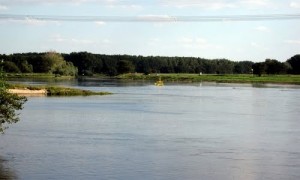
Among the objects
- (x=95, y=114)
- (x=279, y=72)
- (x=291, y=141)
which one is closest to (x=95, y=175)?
(x=291, y=141)

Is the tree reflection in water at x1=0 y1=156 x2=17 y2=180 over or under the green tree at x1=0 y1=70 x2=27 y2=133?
under

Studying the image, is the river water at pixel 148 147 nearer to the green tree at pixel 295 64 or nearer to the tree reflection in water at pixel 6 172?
the tree reflection in water at pixel 6 172

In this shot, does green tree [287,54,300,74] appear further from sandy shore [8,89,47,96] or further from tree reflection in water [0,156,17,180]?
tree reflection in water [0,156,17,180]

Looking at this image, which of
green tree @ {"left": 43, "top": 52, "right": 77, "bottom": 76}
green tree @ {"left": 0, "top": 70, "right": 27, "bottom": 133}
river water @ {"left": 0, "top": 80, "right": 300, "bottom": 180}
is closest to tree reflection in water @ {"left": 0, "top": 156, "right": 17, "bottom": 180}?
river water @ {"left": 0, "top": 80, "right": 300, "bottom": 180}

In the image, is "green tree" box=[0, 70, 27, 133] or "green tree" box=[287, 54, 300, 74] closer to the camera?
"green tree" box=[0, 70, 27, 133]

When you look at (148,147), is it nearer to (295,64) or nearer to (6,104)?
(6,104)

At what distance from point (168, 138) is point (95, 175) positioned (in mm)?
10183

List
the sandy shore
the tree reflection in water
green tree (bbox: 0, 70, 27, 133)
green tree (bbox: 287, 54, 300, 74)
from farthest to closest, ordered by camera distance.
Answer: green tree (bbox: 287, 54, 300, 74) < the sandy shore < green tree (bbox: 0, 70, 27, 133) < the tree reflection in water

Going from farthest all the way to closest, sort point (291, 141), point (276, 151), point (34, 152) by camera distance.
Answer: point (291, 141) → point (276, 151) → point (34, 152)

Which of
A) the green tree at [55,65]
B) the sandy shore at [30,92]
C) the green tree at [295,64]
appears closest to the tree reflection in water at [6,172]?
the sandy shore at [30,92]

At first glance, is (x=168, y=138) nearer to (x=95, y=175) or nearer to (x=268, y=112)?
(x=95, y=175)

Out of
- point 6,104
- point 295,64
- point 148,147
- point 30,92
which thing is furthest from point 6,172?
point 295,64

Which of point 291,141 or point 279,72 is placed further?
point 279,72

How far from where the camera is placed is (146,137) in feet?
98.6
